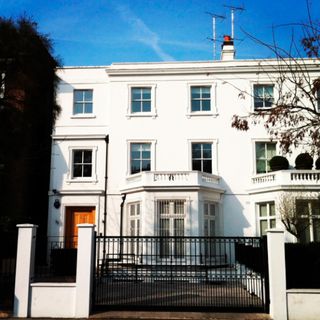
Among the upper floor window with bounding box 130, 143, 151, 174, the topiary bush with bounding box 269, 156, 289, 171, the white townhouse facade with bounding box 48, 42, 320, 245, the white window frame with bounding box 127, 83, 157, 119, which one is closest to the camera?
the white townhouse facade with bounding box 48, 42, 320, 245

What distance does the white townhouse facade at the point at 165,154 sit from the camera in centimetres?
1762

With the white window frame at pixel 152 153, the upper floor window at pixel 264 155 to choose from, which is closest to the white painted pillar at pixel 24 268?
the white window frame at pixel 152 153

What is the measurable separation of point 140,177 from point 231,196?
4368mm

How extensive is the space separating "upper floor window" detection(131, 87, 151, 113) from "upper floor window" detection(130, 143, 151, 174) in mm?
1834

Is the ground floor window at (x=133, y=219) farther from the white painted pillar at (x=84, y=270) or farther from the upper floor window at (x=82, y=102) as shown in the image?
the white painted pillar at (x=84, y=270)

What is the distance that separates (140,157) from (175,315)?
1102 centimetres

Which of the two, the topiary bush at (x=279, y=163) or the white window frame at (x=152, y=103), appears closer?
the topiary bush at (x=279, y=163)

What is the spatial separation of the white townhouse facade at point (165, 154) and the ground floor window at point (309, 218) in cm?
9

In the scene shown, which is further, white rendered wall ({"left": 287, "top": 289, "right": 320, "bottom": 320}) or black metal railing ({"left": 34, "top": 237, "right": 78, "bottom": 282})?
black metal railing ({"left": 34, "top": 237, "right": 78, "bottom": 282})

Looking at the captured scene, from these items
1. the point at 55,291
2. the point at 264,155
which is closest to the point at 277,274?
the point at 55,291

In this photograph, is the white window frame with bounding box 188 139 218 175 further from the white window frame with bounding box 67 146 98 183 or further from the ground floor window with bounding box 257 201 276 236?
the white window frame with bounding box 67 146 98 183

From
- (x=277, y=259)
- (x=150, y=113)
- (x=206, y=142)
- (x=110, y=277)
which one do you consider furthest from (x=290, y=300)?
(x=150, y=113)

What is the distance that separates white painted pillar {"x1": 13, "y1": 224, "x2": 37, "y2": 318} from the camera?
31.1ft

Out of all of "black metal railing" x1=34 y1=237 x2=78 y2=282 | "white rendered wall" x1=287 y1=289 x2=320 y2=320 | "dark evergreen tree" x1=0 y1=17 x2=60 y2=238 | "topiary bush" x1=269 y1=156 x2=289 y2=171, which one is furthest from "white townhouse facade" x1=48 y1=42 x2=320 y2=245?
"white rendered wall" x1=287 y1=289 x2=320 y2=320
